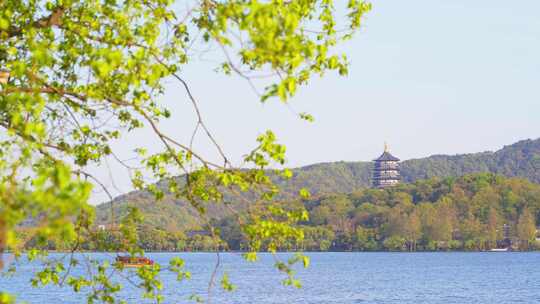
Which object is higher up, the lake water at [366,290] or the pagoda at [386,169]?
the pagoda at [386,169]

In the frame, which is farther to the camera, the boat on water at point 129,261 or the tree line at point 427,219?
the tree line at point 427,219

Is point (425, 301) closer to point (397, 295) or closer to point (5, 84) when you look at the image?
point (397, 295)

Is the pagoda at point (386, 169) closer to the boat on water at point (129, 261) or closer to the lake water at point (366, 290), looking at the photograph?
the lake water at point (366, 290)

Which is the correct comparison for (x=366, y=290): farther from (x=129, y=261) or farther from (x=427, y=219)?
(x=427, y=219)

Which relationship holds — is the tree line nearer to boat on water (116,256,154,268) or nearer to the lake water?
the lake water

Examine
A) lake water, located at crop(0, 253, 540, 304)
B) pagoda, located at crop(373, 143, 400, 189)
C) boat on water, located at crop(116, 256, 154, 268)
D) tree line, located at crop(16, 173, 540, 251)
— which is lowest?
boat on water, located at crop(116, 256, 154, 268)

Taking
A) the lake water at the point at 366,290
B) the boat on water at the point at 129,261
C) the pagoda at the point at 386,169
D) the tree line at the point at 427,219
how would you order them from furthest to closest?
1. the pagoda at the point at 386,169
2. the tree line at the point at 427,219
3. the lake water at the point at 366,290
4. the boat on water at the point at 129,261

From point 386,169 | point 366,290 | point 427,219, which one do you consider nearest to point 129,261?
point 366,290

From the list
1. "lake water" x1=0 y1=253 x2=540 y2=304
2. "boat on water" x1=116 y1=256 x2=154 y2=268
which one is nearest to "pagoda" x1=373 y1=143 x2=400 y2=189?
"lake water" x1=0 y1=253 x2=540 y2=304

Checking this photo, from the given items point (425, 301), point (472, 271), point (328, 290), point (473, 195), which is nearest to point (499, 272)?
point (472, 271)

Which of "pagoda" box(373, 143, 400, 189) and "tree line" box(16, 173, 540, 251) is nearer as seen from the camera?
"tree line" box(16, 173, 540, 251)

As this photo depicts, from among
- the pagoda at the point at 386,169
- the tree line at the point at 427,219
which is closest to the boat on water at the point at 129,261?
the tree line at the point at 427,219

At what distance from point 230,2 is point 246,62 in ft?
4.08

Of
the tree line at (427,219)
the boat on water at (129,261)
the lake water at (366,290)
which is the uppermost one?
the tree line at (427,219)
